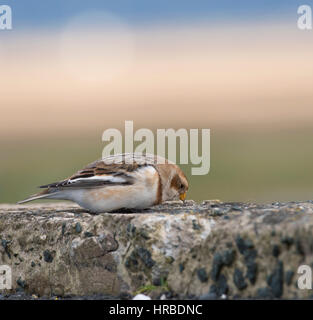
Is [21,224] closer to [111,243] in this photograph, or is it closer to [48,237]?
[48,237]

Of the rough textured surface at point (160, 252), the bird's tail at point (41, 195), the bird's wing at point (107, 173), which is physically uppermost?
the bird's wing at point (107, 173)

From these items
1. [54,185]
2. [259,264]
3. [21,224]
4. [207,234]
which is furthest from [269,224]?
[54,185]

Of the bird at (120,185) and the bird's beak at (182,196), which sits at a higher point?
the bird at (120,185)

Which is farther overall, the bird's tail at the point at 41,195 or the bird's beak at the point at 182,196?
the bird's beak at the point at 182,196

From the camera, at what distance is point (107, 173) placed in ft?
22.3

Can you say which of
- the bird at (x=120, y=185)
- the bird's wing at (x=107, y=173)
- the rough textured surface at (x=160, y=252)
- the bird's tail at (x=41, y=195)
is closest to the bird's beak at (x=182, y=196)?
the bird at (x=120, y=185)

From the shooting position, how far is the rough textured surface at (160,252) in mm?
4352

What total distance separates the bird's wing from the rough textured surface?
1.32 ft

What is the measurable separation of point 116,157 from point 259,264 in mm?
Answer: 3001

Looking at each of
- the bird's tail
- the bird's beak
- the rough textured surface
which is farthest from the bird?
the rough textured surface

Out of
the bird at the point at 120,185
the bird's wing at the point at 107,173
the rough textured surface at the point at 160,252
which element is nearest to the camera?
the rough textured surface at the point at 160,252

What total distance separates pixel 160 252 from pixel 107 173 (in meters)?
1.91

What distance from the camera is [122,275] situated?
5.22m

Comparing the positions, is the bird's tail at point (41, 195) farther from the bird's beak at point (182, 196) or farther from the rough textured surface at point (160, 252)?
the bird's beak at point (182, 196)
